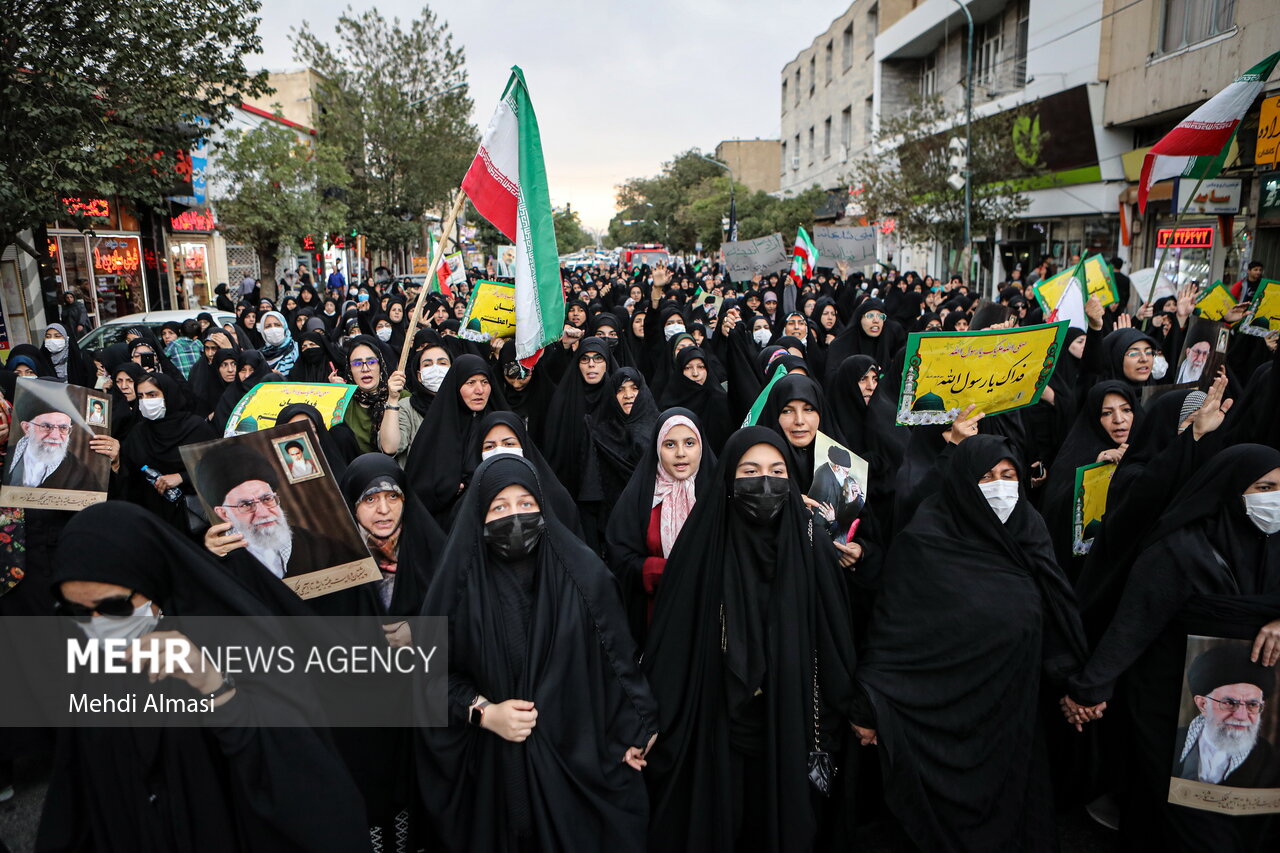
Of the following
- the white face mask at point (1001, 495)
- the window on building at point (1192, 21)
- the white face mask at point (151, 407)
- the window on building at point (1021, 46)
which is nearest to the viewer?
the white face mask at point (1001, 495)

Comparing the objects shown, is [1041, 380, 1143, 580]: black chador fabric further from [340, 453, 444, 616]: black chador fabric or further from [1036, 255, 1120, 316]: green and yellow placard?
[1036, 255, 1120, 316]: green and yellow placard

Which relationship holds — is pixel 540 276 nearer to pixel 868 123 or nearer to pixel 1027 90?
pixel 1027 90

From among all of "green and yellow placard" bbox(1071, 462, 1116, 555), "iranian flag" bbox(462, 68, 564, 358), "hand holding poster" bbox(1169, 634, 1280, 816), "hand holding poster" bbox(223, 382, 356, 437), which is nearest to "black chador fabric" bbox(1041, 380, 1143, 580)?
"green and yellow placard" bbox(1071, 462, 1116, 555)

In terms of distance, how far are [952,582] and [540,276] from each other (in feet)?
9.08

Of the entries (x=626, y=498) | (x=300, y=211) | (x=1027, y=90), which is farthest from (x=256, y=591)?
(x=1027, y=90)

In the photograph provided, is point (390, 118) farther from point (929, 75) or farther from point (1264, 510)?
point (1264, 510)

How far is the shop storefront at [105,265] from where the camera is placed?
52.0 ft

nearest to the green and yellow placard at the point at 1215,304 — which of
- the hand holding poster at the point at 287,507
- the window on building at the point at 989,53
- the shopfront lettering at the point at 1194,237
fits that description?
the hand holding poster at the point at 287,507

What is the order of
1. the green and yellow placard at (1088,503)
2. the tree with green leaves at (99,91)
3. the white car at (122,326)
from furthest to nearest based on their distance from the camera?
the white car at (122,326)
the tree with green leaves at (99,91)
the green and yellow placard at (1088,503)

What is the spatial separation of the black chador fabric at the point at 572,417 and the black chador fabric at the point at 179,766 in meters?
2.89

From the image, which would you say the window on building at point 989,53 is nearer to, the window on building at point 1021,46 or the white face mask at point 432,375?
the window on building at point 1021,46

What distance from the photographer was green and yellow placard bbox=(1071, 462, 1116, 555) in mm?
3346

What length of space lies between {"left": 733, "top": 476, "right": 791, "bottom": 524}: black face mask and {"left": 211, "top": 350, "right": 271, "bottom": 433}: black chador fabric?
4107 millimetres

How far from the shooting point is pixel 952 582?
8.14 ft
